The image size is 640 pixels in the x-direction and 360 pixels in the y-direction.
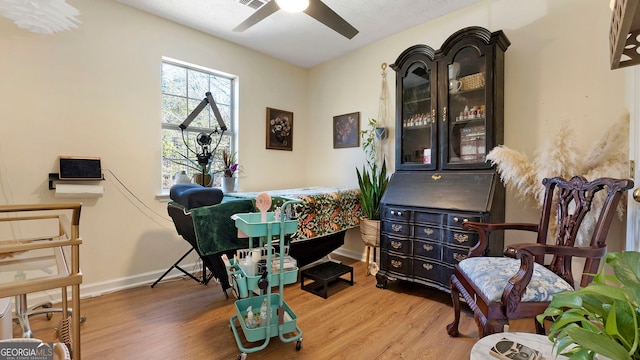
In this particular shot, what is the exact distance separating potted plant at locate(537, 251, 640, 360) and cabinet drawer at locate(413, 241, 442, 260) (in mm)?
1699

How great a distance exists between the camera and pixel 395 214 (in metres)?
2.48

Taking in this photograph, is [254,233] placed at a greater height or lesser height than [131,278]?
greater

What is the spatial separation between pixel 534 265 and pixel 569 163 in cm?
82

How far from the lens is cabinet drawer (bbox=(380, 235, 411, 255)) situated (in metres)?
2.42

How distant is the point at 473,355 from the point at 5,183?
3212mm

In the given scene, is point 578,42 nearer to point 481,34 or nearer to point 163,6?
point 481,34

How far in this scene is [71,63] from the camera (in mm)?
2309

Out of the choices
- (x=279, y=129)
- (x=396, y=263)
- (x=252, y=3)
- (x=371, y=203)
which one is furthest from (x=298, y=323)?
(x=252, y=3)

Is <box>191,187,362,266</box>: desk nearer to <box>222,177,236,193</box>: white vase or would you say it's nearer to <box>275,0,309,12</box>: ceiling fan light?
<box>222,177,236,193</box>: white vase

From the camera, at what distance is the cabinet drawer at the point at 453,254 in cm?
208

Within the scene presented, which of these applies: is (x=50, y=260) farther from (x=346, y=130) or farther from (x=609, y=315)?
(x=346, y=130)

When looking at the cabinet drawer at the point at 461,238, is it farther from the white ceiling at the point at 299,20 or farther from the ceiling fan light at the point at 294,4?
the white ceiling at the point at 299,20

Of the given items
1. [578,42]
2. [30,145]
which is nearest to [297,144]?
[30,145]

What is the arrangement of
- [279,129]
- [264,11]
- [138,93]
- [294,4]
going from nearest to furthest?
[294,4] < [264,11] < [138,93] < [279,129]
